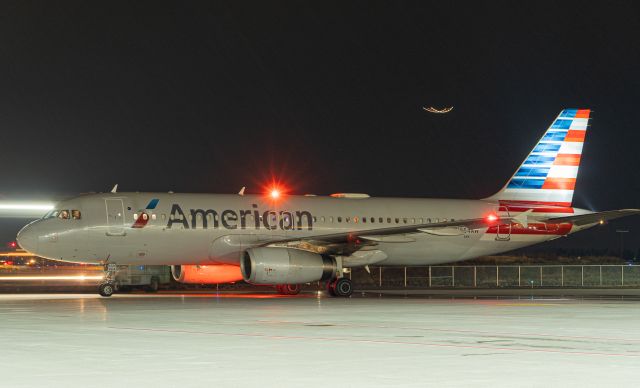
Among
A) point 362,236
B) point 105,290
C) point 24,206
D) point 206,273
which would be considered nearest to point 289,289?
point 206,273

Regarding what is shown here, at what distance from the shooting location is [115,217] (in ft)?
116

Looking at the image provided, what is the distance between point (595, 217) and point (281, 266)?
504 inches

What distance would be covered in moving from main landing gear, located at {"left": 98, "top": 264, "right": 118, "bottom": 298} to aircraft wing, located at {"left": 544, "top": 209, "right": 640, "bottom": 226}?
17518 mm

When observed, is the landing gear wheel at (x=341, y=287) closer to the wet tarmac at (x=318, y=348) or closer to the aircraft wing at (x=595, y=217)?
the aircraft wing at (x=595, y=217)

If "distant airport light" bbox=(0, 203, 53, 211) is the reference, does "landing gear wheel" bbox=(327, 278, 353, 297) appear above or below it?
below

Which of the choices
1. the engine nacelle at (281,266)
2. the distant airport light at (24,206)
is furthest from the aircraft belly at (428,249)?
the distant airport light at (24,206)

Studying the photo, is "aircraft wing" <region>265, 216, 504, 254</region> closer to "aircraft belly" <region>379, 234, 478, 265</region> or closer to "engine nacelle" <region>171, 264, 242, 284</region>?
"aircraft belly" <region>379, 234, 478, 265</region>

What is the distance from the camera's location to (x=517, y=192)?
4447 centimetres

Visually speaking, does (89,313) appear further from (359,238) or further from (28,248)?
(359,238)

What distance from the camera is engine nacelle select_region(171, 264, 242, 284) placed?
126ft

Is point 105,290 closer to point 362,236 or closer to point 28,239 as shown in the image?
point 28,239

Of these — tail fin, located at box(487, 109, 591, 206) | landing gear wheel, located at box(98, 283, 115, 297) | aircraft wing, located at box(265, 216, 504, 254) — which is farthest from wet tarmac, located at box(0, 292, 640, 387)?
tail fin, located at box(487, 109, 591, 206)

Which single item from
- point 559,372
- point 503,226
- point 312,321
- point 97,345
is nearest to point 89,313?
point 312,321

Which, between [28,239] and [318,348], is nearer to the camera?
[318,348]
